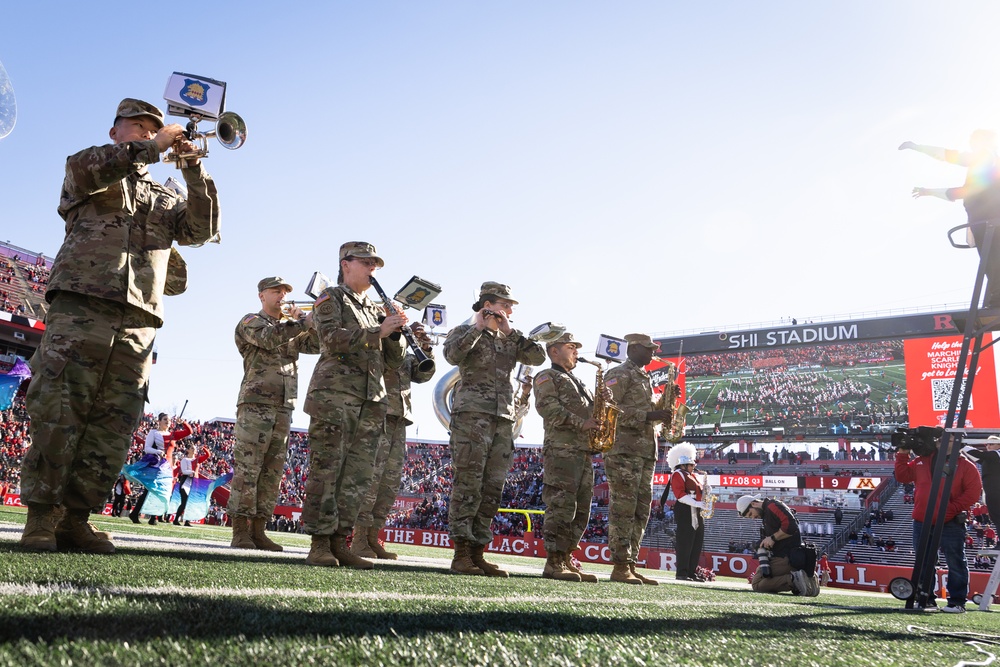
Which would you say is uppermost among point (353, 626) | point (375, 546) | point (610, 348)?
point (610, 348)

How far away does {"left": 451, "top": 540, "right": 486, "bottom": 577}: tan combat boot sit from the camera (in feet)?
18.6

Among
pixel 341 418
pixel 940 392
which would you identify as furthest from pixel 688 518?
pixel 940 392

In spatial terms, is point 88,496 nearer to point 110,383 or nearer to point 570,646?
point 110,383

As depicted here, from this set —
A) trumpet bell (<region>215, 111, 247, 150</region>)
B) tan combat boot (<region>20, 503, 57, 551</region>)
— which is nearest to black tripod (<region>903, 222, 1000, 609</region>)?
trumpet bell (<region>215, 111, 247, 150</region>)

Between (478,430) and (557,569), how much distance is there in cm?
172

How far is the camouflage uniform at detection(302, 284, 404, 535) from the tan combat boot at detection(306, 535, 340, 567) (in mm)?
57

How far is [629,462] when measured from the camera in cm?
778

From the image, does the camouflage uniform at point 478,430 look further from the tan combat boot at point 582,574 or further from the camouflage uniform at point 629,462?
the camouflage uniform at point 629,462

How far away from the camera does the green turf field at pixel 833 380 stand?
1487 inches

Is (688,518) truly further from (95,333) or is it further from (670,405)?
(95,333)

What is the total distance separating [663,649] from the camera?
213cm

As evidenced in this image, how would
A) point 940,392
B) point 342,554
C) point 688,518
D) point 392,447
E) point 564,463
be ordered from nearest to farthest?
1. point 342,554
2. point 564,463
3. point 392,447
4. point 688,518
5. point 940,392

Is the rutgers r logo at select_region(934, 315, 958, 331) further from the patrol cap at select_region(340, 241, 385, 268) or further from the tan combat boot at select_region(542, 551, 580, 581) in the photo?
the patrol cap at select_region(340, 241, 385, 268)

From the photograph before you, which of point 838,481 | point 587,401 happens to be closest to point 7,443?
point 587,401
